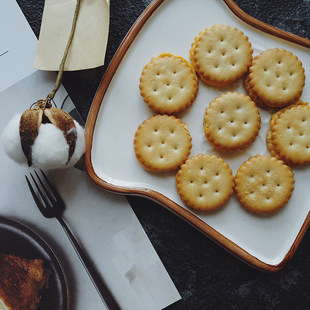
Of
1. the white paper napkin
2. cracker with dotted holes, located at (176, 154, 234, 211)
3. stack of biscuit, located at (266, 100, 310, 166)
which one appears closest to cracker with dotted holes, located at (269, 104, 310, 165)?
stack of biscuit, located at (266, 100, 310, 166)

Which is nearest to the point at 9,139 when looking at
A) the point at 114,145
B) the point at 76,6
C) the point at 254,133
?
the point at 114,145

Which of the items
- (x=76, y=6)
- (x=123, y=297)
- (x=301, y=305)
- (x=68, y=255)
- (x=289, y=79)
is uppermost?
(x=76, y=6)

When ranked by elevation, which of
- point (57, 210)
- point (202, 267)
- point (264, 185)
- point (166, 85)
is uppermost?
point (166, 85)

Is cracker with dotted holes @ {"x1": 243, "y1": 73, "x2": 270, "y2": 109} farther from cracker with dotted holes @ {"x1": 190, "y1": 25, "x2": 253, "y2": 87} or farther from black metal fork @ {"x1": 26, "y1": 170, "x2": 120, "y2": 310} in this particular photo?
black metal fork @ {"x1": 26, "y1": 170, "x2": 120, "y2": 310}

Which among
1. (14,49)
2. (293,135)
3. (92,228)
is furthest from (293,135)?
(14,49)

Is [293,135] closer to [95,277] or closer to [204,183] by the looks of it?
[204,183]

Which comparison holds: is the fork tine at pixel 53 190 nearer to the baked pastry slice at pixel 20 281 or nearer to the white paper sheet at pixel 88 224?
the white paper sheet at pixel 88 224

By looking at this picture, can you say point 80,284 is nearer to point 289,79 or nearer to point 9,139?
point 9,139
